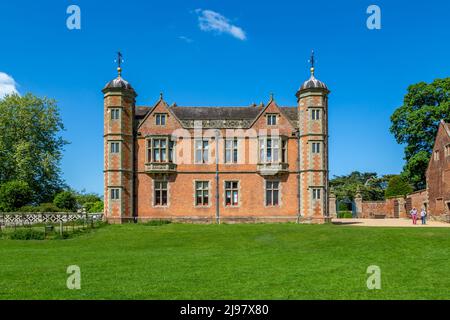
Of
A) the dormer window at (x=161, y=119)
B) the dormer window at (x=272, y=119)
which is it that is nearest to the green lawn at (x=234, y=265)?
the dormer window at (x=272, y=119)

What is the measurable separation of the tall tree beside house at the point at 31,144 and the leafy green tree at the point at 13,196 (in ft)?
24.0

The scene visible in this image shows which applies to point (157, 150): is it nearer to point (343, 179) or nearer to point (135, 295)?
point (135, 295)

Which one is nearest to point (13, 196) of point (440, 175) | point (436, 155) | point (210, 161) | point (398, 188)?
point (210, 161)

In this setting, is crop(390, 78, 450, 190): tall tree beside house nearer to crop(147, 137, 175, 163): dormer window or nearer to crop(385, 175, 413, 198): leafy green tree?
crop(385, 175, 413, 198): leafy green tree

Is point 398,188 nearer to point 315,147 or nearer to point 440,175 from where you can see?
point 440,175

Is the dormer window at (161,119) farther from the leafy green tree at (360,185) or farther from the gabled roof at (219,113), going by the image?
the leafy green tree at (360,185)

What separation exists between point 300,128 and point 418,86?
15.1 m

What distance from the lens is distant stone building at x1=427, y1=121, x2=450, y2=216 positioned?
3878 cm

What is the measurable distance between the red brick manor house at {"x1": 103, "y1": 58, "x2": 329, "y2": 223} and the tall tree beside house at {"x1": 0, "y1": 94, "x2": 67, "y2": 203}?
14.6 meters

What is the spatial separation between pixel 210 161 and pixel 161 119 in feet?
16.4

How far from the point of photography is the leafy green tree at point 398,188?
54969 mm

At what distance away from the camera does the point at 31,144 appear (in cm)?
4847

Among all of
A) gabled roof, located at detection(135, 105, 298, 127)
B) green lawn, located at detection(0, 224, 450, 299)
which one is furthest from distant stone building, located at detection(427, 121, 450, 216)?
green lawn, located at detection(0, 224, 450, 299)

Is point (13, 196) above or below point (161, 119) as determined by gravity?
below
